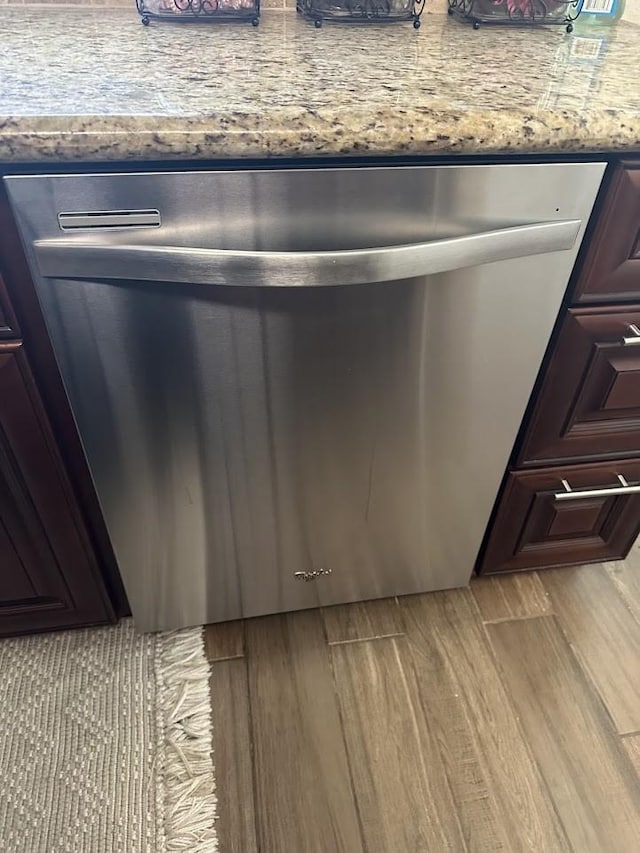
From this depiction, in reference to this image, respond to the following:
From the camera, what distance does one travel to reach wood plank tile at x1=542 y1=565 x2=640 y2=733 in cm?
115

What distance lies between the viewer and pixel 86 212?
67cm

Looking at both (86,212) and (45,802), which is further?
(45,802)

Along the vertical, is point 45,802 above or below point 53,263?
below

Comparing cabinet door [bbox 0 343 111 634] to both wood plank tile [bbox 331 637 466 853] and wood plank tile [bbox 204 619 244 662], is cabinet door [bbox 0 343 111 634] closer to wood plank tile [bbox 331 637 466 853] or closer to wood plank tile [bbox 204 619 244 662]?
wood plank tile [bbox 204 619 244 662]

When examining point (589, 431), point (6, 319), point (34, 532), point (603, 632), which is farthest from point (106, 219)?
point (603, 632)

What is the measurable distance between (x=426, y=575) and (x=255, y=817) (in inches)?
19.6

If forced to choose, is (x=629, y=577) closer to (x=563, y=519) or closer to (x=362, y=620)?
(x=563, y=519)

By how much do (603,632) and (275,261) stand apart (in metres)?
1.00

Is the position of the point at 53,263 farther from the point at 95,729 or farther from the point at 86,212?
the point at 95,729

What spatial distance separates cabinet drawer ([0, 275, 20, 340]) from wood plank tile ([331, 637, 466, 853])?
31.2 inches

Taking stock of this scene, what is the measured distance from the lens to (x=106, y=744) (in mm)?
1052

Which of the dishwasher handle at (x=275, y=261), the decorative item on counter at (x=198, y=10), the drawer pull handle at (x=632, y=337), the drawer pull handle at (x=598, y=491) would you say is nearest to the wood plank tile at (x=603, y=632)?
the drawer pull handle at (x=598, y=491)

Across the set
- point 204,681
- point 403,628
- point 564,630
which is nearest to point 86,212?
point 204,681

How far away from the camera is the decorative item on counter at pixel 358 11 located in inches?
42.9
